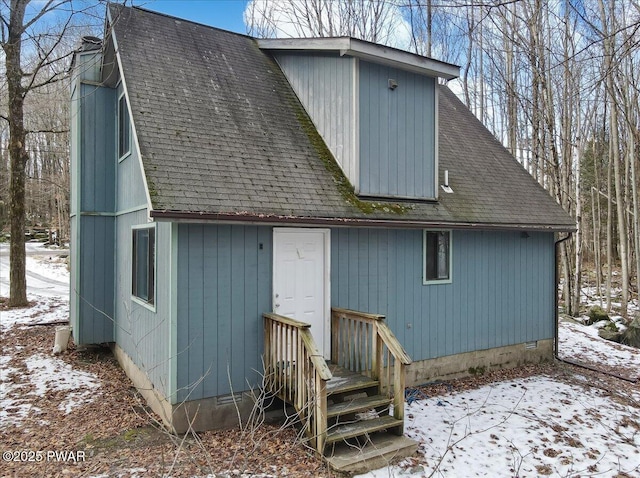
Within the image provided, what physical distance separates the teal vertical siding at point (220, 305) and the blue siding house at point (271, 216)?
0.02m

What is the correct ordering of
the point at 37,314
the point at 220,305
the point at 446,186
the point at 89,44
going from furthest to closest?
the point at 37,314 < the point at 446,186 < the point at 89,44 < the point at 220,305

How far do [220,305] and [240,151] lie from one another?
7.60ft

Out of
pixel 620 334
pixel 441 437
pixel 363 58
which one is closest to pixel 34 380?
pixel 441 437

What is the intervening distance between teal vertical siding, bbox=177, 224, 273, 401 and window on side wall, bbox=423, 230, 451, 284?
2.96m

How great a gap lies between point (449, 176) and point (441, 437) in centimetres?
510

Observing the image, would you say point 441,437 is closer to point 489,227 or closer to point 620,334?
point 489,227

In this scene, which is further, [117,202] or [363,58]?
[117,202]

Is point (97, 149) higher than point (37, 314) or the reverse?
higher

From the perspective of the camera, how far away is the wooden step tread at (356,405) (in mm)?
5207

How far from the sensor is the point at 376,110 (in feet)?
24.2

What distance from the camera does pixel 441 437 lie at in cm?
570

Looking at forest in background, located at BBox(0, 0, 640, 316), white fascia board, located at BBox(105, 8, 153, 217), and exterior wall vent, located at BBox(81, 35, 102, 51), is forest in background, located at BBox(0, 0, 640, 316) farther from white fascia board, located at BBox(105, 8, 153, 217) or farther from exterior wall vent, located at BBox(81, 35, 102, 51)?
white fascia board, located at BBox(105, 8, 153, 217)

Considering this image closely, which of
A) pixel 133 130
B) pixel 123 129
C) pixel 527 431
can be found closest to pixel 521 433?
pixel 527 431

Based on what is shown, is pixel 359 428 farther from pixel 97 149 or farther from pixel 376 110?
pixel 97 149
